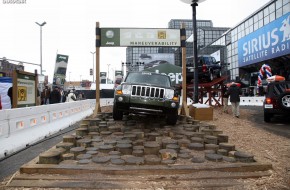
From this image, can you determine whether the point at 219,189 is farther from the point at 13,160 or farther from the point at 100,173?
the point at 13,160

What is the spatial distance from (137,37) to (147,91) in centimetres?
387

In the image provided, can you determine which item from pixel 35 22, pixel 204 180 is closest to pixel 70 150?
pixel 204 180

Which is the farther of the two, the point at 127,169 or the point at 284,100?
the point at 284,100

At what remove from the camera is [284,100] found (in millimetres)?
9906

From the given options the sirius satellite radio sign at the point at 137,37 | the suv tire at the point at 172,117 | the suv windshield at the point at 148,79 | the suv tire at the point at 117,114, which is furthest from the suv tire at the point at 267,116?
the suv tire at the point at 117,114

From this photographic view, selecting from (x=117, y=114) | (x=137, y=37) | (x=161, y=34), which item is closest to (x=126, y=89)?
(x=117, y=114)

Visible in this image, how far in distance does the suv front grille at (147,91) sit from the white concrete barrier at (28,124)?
2.91 metres

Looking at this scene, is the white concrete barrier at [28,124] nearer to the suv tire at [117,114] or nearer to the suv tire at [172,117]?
the suv tire at [117,114]

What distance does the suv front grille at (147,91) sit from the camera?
292 inches

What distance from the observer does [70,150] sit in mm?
4727

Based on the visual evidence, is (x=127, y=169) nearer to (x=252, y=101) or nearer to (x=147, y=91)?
(x=147, y=91)

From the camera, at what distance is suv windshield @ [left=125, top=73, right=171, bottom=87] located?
8.33m

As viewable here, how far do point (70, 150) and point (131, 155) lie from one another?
113 centimetres

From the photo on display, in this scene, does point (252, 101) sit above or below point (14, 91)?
below
